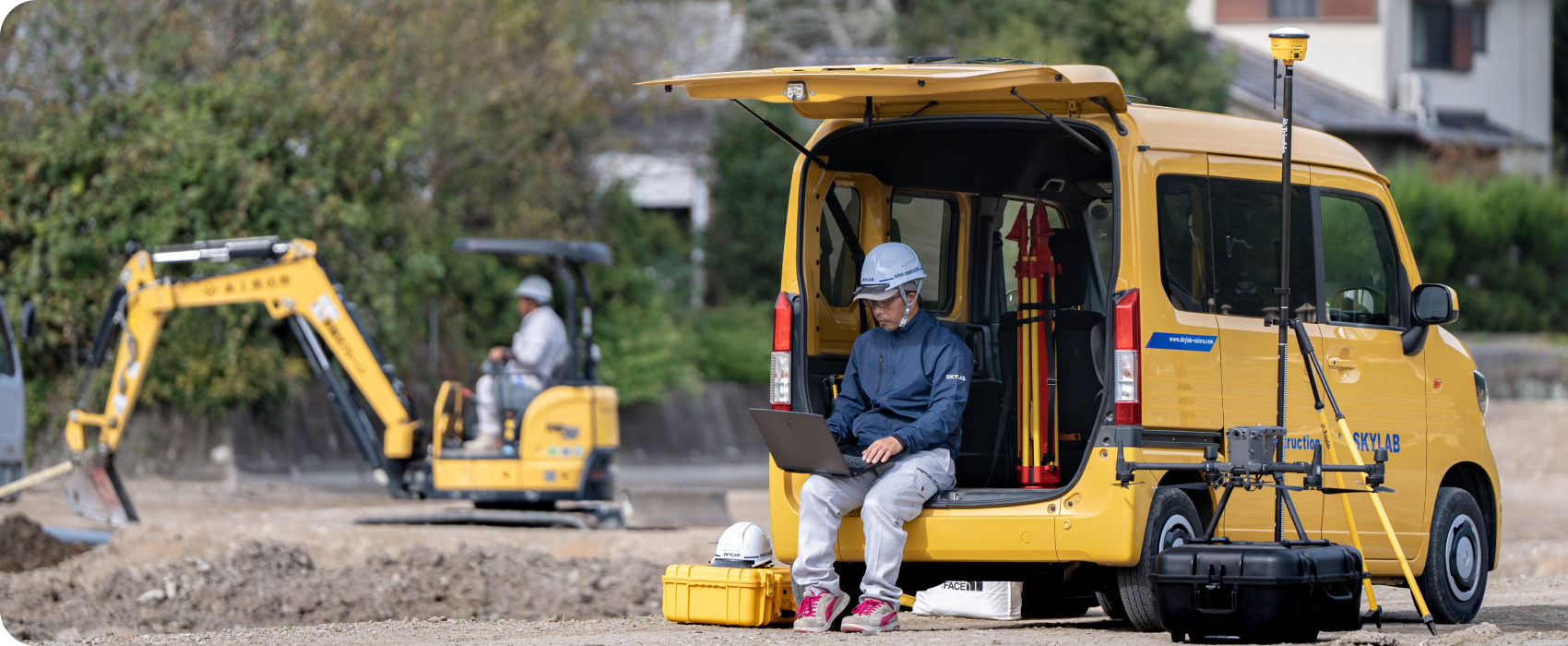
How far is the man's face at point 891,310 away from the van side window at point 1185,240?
1.07m

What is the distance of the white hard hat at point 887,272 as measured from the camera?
7.71 m

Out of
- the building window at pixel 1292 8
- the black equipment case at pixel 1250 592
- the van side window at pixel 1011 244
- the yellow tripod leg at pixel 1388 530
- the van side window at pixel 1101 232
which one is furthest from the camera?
the building window at pixel 1292 8

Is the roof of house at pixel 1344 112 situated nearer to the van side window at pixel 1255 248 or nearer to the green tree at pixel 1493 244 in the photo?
the green tree at pixel 1493 244

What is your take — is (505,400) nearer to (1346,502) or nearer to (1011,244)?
(1011,244)

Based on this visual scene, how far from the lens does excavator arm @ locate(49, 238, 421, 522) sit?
15.1m

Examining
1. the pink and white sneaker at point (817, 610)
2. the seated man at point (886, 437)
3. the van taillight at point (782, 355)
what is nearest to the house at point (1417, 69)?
the van taillight at point (782, 355)

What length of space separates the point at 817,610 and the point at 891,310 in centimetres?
131

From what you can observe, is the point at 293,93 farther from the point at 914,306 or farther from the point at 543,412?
Answer: the point at 914,306

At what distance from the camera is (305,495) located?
19.0 m

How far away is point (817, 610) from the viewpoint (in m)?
7.48

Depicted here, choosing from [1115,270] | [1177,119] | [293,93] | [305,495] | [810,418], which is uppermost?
[293,93]

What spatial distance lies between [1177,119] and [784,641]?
9.07ft

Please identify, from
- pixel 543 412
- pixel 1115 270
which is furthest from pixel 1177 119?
pixel 543 412

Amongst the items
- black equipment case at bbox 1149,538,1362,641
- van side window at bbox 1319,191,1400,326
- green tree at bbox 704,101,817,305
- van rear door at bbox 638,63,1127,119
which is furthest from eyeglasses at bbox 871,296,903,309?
green tree at bbox 704,101,817,305
